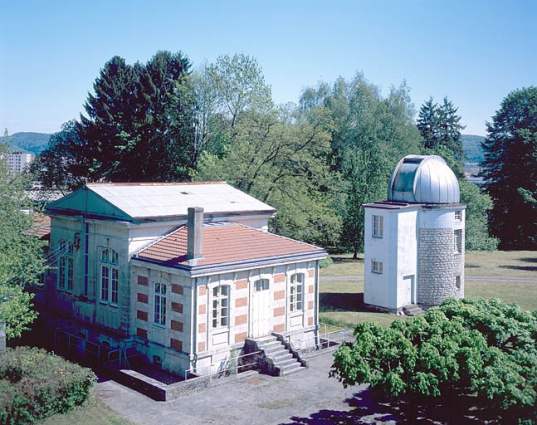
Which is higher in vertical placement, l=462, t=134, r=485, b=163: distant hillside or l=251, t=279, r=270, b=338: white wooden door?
l=462, t=134, r=485, b=163: distant hillside

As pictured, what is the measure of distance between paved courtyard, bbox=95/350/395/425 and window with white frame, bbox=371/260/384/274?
43.9ft

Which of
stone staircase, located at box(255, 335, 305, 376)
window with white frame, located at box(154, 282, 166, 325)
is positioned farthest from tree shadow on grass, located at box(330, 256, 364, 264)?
window with white frame, located at box(154, 282, 166, 325)

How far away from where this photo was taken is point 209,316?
2403 cm

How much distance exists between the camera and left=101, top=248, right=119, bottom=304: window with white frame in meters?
27.0

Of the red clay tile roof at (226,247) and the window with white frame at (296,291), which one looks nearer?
the red clay tile roof at (226,247)

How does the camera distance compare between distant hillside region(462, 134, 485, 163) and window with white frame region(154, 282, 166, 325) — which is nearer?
window with white frame region(154, 282, 166, 325)

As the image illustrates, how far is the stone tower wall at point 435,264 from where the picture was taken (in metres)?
36.9

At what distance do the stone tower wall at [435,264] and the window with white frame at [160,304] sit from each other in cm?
1864

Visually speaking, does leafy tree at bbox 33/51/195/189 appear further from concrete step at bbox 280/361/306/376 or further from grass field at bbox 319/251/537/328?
concrete step at bbox 280/361/306/376

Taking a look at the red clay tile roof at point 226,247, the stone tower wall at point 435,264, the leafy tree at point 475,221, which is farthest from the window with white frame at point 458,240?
the leafy tree at point 475,221

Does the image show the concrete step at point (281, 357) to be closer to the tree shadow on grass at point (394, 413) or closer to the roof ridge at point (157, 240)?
the tree shadow on grass at point (394, 413)

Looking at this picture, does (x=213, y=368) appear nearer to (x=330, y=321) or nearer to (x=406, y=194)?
(x=330, y=321)

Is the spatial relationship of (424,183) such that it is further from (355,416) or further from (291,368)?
(355,416)

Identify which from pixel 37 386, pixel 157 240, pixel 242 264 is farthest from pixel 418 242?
pixel 37 386
